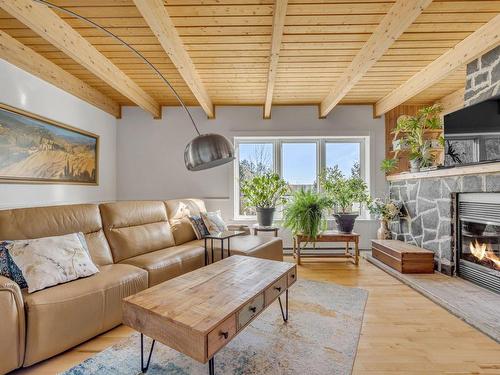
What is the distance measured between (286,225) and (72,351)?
259cm

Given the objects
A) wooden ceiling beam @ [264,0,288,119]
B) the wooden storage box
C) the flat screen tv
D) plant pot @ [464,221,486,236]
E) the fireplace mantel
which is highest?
wooden ceiling beam @ [264,0,288,119]

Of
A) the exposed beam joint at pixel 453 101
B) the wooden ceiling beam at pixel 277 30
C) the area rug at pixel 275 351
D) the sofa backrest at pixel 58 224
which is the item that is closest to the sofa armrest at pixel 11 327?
the area rug at pixel 275 351

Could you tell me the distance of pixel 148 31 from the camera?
2285 millimetres

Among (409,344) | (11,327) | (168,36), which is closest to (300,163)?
(168,36)

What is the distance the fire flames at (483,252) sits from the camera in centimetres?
245

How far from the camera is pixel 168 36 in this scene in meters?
2.11

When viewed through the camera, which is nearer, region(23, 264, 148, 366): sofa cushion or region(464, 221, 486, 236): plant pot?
region(23, 264, 148, 366): sofa cushion

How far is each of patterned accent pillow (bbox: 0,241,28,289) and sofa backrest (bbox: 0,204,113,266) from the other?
20 cm

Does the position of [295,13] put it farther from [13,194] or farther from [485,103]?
[13,194]

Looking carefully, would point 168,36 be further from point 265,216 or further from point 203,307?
point 265,216

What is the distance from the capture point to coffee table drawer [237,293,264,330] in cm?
134

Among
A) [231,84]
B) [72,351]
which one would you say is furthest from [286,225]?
[72,351]

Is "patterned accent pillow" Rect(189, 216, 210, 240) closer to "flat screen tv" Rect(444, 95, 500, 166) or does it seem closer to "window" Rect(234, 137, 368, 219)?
"window" Rect(234, 137, 368, 219)


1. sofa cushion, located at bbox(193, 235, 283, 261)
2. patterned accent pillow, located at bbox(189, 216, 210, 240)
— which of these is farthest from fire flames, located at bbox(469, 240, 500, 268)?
patterned accent pillow, located at bbox(189, 216, 210, 240)
